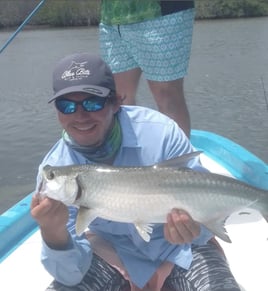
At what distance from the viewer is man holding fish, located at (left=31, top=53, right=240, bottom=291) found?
7.31 ft

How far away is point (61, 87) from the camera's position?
7.89 ft

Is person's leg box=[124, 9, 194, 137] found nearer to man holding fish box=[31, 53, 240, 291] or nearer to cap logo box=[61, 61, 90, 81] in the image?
man holding fish box=[31, 53, 240, 291]

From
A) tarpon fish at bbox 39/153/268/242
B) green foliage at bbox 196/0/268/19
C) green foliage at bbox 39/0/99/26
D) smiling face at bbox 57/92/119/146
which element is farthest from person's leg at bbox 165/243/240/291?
green foliage at bbox 39/0/99/26

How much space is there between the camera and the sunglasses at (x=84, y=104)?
236 cm

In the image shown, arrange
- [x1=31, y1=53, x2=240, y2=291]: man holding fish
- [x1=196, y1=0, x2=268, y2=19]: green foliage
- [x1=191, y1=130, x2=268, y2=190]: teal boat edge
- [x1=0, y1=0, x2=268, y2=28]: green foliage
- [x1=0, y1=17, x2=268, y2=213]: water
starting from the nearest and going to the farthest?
1. [x1=31, y1=53, x2=240, y2=291]: man holding fish
2. [x1=191, y1=130, x2=268, y2=190]: teal boat edge
3. [x1=0, y1=17, x2=268, y2=213]: water
4. [x1=0, y1=0, x2=268, y2=28]: green foliage
5. [x1=196, y1=0, x2=268, y2=19]: green foliage

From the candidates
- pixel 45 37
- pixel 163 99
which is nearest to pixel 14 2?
pixel 45 37

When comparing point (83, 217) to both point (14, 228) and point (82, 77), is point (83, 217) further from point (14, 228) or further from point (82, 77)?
point (14, 228)

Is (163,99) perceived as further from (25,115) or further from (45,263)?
(25,115)

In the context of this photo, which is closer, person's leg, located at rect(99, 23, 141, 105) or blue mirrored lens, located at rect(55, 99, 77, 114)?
blue mirrored lens, located at rect(55, 99, 77, 114)

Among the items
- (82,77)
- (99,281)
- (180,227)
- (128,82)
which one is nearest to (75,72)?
(82,77)

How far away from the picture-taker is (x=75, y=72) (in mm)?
2422

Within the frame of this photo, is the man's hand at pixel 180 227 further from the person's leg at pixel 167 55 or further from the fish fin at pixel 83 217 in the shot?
the person's leg at pixel 167 55

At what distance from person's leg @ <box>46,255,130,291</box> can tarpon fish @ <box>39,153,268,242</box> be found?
419mm

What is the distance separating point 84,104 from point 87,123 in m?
0.08
